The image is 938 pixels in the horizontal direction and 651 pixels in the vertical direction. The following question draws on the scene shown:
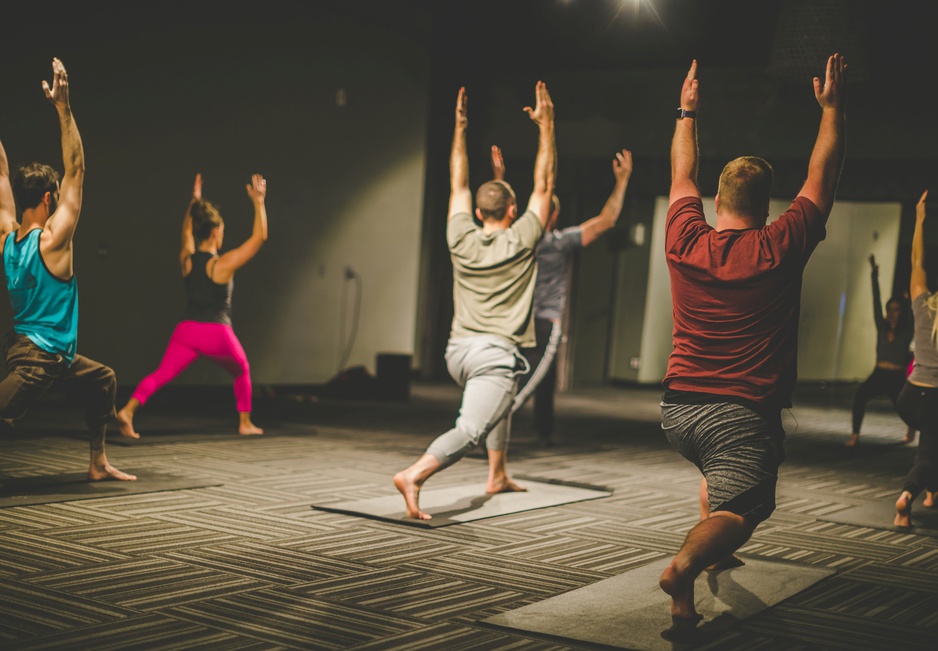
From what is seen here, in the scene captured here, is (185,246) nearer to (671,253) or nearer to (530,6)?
(671,253)

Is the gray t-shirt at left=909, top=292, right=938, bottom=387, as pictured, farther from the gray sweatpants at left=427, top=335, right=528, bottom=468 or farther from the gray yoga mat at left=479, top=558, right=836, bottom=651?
the gray sweatpants at left=427, top=335, right=528, bottom=468

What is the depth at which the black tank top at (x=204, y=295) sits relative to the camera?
7.03 metres

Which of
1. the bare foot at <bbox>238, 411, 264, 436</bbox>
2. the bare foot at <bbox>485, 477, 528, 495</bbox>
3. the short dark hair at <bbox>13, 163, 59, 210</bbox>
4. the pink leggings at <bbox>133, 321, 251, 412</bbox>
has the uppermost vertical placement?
the short dark hair at <bbox>13, 163, 59, 210</bbox>

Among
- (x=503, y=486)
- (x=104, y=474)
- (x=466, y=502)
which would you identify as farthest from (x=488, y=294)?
(x=104, y=474)

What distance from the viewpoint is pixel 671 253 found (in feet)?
10.5

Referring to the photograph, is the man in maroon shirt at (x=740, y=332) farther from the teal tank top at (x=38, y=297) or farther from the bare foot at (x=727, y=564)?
the teal tank top at (x=38, y=297)

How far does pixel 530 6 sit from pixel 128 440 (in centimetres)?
667

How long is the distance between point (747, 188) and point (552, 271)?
3979 mm

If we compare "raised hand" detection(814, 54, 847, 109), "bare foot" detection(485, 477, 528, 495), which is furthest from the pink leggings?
"raised hand" detection(814, 54, 847, 109)

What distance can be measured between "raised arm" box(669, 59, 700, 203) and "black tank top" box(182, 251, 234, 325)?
4324 millimetres

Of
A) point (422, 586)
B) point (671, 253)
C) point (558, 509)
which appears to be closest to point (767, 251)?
point (671, 253)

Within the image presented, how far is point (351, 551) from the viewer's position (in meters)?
4.15

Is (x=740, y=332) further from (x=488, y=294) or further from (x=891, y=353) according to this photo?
(x=891, y=353)

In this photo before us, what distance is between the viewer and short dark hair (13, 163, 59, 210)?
4.53 meters
